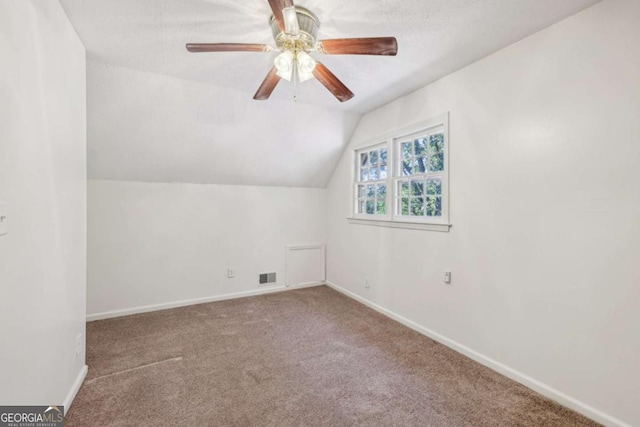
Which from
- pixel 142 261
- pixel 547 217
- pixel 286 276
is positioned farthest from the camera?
pixel 286 276

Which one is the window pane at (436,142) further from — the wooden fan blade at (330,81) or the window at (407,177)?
the wooden fan blade at (330,81)

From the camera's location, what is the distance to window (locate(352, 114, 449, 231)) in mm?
2797

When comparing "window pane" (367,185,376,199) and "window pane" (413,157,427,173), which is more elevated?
"window pane" (413,157,427,173)

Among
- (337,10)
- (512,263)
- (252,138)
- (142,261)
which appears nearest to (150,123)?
(252,138)

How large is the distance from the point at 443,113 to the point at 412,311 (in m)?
2.01

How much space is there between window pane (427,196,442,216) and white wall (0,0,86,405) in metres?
2.93

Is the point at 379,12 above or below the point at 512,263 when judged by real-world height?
above

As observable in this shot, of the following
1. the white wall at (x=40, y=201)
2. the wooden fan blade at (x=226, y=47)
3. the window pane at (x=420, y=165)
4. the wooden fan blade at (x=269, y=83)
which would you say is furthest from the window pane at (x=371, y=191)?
the white wall at (x=40, y=201)

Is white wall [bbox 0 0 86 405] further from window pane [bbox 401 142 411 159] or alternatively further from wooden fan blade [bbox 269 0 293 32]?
window pane [bbox 401 142 411 159]

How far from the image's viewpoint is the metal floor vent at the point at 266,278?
4160 mm

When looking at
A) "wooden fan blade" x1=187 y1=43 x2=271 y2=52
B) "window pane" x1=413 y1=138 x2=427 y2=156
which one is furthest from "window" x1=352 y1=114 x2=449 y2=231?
"wooden fan blade" x1=187 y1=43 x2=271 y2=52

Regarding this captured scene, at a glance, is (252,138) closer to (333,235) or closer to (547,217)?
(333,235)

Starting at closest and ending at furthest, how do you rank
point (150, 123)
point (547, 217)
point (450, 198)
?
point (547, 217)
point (450, 198)
point (150, 123)

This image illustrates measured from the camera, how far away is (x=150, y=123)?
2.96 meters
